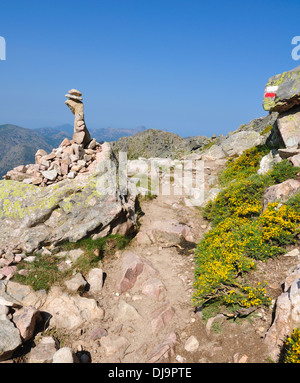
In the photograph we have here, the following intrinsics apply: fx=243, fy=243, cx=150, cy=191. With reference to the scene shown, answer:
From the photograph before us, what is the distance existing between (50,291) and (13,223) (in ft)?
13.0

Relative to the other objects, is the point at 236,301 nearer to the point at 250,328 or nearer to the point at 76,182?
the point at 250,328

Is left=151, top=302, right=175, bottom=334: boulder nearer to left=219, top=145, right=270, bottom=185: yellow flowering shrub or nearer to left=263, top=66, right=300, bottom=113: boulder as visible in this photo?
left=219, top=145, right=270, bottom=185: yellow flowering shrub

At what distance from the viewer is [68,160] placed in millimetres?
13492

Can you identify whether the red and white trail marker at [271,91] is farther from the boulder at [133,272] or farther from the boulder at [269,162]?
the boulder at [133,272]

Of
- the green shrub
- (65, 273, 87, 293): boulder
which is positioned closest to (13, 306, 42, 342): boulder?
(65, 273, 87, 293): boulder

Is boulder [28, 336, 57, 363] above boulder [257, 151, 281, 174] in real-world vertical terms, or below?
below

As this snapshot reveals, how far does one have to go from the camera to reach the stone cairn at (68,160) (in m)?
13.0

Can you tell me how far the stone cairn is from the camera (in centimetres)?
1302

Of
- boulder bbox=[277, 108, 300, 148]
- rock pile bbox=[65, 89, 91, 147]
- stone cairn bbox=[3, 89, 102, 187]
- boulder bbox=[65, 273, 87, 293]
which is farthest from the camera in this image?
boulder bbox=[277, 108, 300, 148]

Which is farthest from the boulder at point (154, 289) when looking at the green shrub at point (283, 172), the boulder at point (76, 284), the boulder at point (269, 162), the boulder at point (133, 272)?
the boulder at point (269, 162)

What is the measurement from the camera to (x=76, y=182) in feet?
41.9

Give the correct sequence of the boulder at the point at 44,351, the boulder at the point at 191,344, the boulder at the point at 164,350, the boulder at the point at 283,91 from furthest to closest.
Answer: the boulder at the point at 283,91 < the boulder at the point at 191,344 < the boulder at the point at 164,350 < the boulder at the point at 44,351

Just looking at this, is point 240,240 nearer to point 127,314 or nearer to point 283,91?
point 127,314
